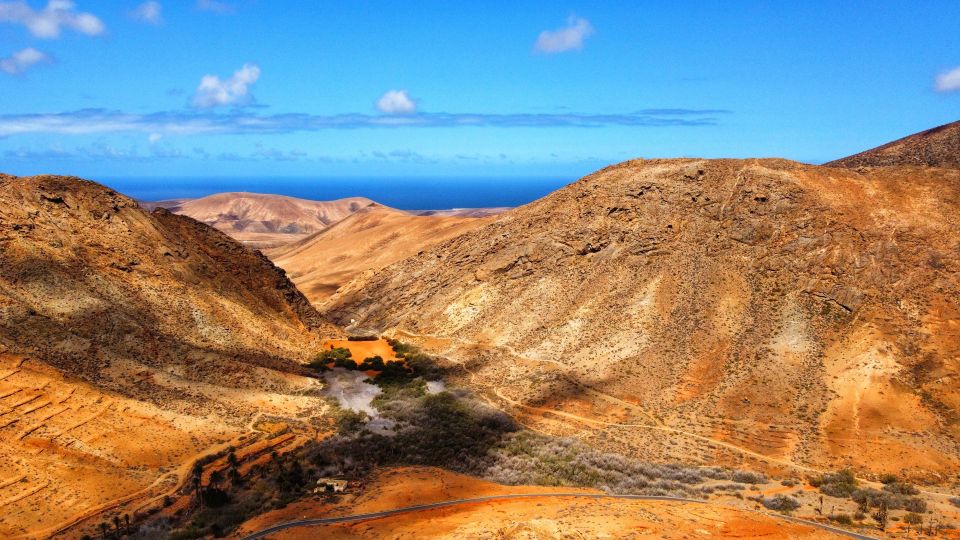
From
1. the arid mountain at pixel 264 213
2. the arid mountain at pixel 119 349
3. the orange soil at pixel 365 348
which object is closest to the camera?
the arid mountain at pixel 119 349

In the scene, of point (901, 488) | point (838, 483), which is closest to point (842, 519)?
point (838, 483)

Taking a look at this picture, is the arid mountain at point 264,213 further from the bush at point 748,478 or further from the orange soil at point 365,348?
the bush at point 748,478

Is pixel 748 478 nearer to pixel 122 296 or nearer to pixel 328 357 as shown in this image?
pixel 328 357

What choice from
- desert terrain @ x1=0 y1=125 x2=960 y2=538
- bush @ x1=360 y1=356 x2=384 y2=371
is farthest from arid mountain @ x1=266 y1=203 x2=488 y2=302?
bush @ x1=360 y1=356 x2=384 y2=371

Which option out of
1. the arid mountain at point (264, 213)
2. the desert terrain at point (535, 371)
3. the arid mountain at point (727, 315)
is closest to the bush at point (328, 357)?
the desert terrain at point (535, 371)

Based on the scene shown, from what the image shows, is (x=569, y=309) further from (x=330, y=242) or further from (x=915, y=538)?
(x=330, y=242)

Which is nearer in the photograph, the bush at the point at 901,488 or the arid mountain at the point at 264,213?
the bush at the point at 901,488
